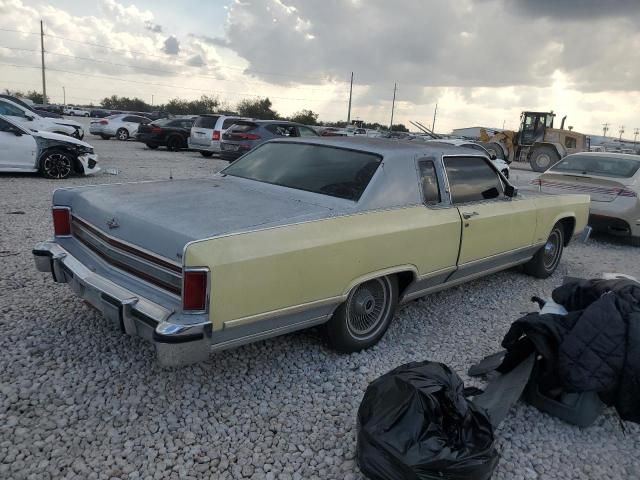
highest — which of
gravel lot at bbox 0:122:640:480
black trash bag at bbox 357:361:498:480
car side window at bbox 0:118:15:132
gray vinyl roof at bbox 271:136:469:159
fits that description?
gray vinyl roof at bbox 271:136:469:159

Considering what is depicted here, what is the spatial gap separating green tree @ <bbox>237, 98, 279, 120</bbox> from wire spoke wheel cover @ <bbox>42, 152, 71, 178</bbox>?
54.3 meters

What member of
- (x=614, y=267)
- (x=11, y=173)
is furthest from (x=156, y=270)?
(x=11, y=173)

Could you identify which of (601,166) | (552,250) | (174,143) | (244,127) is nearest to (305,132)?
(244,127)

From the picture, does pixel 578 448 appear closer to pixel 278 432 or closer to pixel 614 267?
pixel 278 432

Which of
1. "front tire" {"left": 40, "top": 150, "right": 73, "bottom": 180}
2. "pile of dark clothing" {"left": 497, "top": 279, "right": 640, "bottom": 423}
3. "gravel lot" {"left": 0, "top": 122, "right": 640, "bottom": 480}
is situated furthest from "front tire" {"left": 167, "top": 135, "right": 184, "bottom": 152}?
"pile of dark clothing" {"left": 497, "top": 279, "right": 640, "bottom": 423}

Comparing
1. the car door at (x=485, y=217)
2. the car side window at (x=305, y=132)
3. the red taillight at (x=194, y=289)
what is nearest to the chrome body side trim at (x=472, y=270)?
the car door at (x=485, y=217)

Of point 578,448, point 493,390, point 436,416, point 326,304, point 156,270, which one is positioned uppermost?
point 156,270

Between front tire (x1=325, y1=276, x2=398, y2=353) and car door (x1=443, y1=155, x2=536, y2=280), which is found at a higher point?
car door (x1=443, y1=155, x2=536, y2=280)

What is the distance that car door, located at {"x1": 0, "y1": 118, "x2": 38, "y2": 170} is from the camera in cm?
922

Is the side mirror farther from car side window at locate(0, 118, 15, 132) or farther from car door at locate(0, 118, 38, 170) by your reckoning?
car side window at locate(0, 118, 15, 132)

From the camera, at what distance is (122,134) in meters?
23.3

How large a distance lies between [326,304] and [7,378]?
1897 mm

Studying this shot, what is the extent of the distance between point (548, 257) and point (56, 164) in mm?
9054

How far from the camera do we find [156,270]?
2676 millimetres
